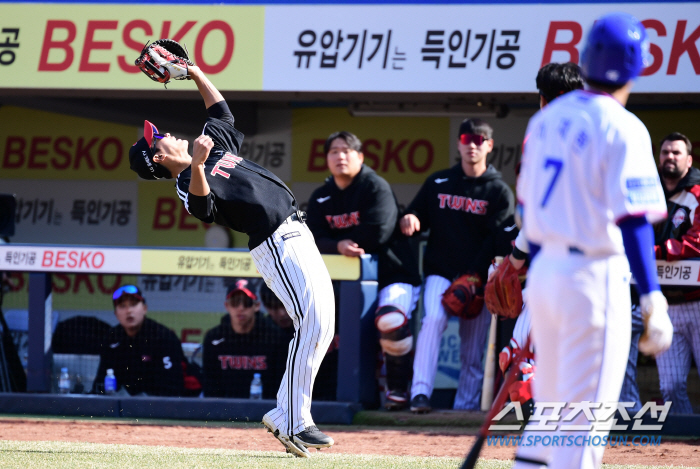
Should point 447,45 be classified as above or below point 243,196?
→ above

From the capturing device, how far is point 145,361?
529 cm

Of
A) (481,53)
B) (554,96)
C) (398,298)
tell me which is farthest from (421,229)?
(554,96)

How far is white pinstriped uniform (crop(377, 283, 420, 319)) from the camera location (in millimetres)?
5191

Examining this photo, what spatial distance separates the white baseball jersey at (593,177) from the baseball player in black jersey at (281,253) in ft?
5.75

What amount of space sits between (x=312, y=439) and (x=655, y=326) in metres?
2.00

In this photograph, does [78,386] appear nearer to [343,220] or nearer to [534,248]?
[343,220]

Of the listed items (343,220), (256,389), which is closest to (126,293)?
(256,389)

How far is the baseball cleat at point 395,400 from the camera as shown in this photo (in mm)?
5203

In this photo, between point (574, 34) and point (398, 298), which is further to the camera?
point (574, 34)

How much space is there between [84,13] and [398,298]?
3.47 metres

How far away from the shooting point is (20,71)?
262 inches

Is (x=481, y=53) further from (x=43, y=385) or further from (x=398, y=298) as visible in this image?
(x=43, y=385)

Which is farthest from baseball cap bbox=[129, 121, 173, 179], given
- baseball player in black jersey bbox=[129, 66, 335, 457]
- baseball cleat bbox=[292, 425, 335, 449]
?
baseball cleat bbox=[292, 425, 335, 449]

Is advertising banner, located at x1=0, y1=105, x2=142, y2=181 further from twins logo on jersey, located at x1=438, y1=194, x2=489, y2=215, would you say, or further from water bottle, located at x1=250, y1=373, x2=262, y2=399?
twins logo on jersey, located at x1=438, y1=194, x2=489, y2=215
